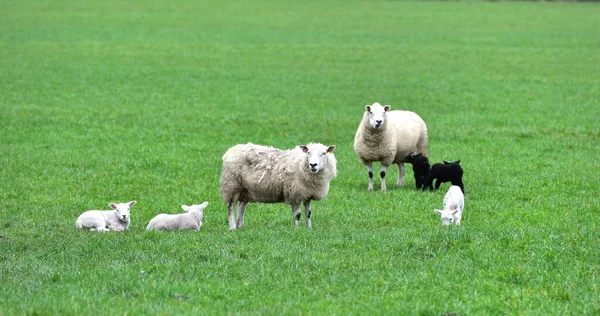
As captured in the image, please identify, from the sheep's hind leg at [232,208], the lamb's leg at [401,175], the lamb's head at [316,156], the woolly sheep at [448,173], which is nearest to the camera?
the lamb's head at [316,156]

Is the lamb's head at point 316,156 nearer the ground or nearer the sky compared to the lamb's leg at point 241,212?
nearer the sky

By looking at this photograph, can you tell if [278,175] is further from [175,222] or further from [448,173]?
[448,173]

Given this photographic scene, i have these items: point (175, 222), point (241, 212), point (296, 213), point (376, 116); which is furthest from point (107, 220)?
point (376, 116)

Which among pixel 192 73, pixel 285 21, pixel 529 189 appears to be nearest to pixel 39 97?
pixel 192 73

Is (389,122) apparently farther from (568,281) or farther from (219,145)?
(568,281)

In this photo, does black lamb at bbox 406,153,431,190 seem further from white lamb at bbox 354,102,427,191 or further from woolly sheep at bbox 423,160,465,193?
woolly sheep at bbox 423,160,465,193

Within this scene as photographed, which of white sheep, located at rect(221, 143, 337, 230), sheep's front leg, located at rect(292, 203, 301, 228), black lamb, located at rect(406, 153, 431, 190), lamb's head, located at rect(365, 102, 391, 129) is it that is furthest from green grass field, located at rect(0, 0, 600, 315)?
lamb's head, located at rect(365, 102, 391, 129)

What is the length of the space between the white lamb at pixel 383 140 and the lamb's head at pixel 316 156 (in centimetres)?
518

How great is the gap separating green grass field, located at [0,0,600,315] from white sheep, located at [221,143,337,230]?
1.67 ft

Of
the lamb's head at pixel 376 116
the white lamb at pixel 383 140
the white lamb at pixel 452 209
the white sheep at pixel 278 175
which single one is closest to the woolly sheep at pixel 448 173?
the white lamb at pixel 383 140

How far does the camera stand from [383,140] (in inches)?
776

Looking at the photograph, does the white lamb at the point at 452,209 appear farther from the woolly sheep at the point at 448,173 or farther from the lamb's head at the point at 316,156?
the woolly sheep at the point at 448,173

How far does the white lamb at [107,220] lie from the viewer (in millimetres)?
14430

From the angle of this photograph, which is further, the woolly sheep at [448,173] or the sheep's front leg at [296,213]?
the woolly sheep at [448,173]
